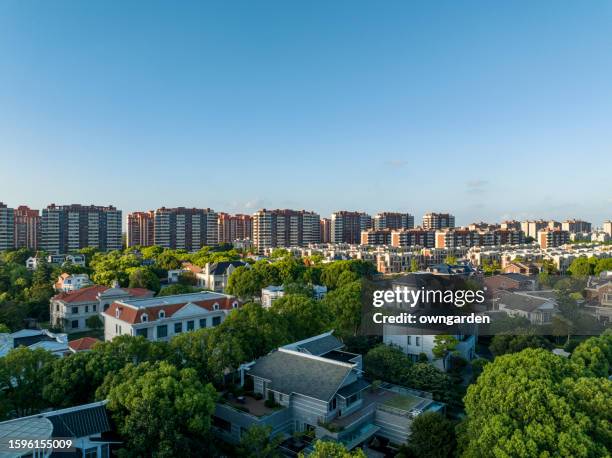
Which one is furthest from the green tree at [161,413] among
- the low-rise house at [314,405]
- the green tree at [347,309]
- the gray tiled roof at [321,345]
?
the green tree at [347,309]

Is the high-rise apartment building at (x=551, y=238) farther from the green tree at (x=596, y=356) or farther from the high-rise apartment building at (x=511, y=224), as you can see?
the green tree at (x=596, y=356)

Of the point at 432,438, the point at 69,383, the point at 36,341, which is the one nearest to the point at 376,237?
the point at 36,341

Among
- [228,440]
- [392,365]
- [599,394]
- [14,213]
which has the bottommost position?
[228,440]

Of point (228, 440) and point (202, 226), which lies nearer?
point (228, 440)

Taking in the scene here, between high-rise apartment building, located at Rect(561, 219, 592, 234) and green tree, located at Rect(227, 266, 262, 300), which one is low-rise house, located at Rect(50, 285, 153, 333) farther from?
high-rise apartment building, located at Rect(561, 219, 592, 234)

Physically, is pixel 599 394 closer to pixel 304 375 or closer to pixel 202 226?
pixel 304 375

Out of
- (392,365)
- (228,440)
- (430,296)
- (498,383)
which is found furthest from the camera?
(430,296)

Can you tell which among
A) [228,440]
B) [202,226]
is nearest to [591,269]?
[228,440]

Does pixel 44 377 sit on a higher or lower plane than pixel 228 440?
higher
